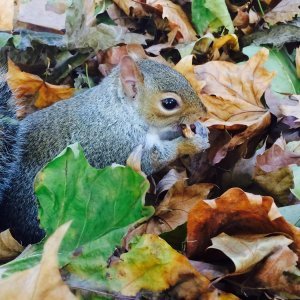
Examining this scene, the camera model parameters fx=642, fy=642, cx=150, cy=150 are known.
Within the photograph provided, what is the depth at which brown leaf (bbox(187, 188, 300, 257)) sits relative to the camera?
1764 millimetres

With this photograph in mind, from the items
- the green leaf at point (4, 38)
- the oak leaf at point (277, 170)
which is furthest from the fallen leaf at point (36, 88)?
the oak leaf at point (277, 170)

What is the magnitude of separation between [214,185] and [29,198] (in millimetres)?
652

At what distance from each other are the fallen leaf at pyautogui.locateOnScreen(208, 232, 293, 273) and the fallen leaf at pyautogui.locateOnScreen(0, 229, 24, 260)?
0.74 m

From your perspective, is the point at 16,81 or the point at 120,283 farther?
the point at 16,81

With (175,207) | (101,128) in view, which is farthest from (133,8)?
(175,207)

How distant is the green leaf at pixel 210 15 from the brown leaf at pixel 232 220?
1593 mm

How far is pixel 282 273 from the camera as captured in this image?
5.60ft

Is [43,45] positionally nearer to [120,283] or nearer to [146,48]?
[146,48]

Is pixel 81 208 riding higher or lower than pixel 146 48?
higher

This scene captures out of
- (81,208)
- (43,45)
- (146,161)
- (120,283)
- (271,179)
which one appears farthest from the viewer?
(43,45)

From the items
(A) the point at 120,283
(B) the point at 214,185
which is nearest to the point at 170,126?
(B) the point at 214,185

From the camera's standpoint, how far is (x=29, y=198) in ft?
7.41

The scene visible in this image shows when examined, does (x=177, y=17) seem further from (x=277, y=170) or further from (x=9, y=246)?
(x=9, y=246)

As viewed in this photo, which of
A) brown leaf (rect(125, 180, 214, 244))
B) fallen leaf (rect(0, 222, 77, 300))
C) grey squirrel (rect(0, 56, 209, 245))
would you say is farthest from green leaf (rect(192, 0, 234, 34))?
fallen leaf (rect(0, 222, 77, 300))
